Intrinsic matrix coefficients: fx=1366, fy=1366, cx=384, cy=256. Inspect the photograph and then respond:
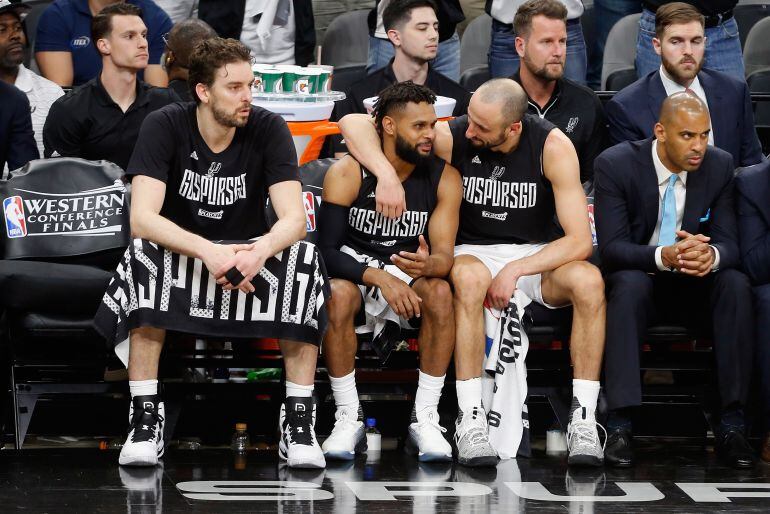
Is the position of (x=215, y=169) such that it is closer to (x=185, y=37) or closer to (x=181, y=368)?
(x=181, y=368)

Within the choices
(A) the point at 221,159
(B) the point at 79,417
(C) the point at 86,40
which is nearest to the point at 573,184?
(A) the point at 221,159

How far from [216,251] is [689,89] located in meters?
2.61

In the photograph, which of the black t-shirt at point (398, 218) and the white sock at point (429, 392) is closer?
the white sock at point (429, 392)

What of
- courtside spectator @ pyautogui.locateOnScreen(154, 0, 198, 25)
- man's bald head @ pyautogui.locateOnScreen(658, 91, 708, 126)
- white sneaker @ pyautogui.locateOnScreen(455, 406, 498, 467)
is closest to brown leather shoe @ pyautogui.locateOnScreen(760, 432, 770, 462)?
white sneaker @ pyautogui.locateOnScreen(455, 406, 498, 467)

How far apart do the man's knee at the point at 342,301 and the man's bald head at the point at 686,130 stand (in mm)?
1416

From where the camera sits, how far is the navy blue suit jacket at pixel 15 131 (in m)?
6.36

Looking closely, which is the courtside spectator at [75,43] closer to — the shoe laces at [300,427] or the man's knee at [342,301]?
the man's knee at [342,301]

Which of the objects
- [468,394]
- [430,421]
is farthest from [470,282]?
[430,421]

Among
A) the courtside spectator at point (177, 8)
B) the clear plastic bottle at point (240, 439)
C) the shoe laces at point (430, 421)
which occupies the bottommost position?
the clear plastic bottle at point (240, 439)

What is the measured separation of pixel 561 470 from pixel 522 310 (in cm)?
67

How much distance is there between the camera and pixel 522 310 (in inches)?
213

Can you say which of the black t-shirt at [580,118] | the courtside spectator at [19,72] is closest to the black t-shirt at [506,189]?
the black t-shirt at [580,118]

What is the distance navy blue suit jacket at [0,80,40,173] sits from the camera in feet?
20.9

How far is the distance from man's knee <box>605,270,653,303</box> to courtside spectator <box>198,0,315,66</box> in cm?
298
